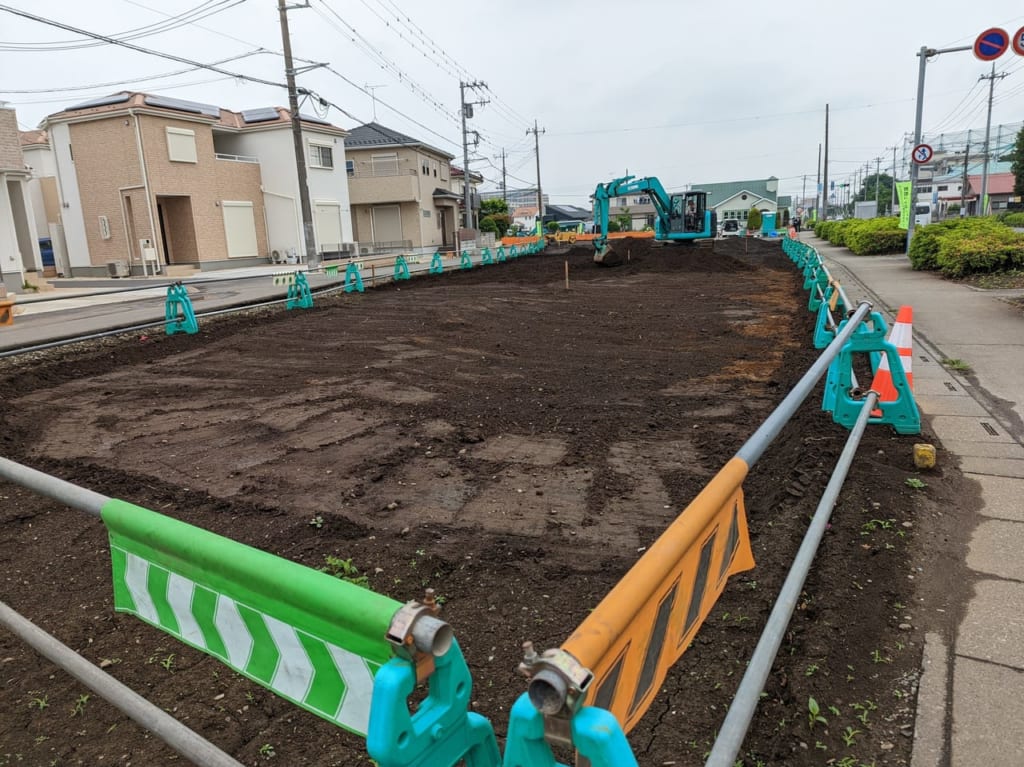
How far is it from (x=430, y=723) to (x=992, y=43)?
18448 millimetres

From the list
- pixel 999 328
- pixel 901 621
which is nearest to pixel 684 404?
pixel 901 621

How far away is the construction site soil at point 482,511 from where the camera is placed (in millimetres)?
2594

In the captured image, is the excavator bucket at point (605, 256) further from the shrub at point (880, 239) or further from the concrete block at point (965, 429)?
the concrete block at point (965, 429)

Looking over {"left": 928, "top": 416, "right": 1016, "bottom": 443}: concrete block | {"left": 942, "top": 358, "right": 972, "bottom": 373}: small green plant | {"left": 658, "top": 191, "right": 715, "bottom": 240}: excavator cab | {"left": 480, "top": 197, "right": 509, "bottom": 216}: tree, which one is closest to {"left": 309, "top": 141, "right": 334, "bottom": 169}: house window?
{"left": 658, "top": 191, "right": 715, "bottom": 240}: excavator cab

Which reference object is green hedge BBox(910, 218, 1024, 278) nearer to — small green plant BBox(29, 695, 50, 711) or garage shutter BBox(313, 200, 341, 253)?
small green plant BBox(29, 695, 50, 711)

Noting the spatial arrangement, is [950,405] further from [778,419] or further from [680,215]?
[680,215]

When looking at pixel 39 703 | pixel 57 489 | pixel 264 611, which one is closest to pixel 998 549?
pixel 264 611

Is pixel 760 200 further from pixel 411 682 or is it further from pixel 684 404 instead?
pixel 411 682

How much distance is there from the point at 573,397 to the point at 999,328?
655cm

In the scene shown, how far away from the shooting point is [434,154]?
1817 inches

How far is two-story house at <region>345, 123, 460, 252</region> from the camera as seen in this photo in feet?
135

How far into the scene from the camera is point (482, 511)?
439 cm

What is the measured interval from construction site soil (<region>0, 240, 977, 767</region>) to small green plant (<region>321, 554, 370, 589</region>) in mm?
57

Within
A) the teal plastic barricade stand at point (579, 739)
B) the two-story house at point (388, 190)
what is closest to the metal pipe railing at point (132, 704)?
the teal plastic barricade stand at point (579, 739)
